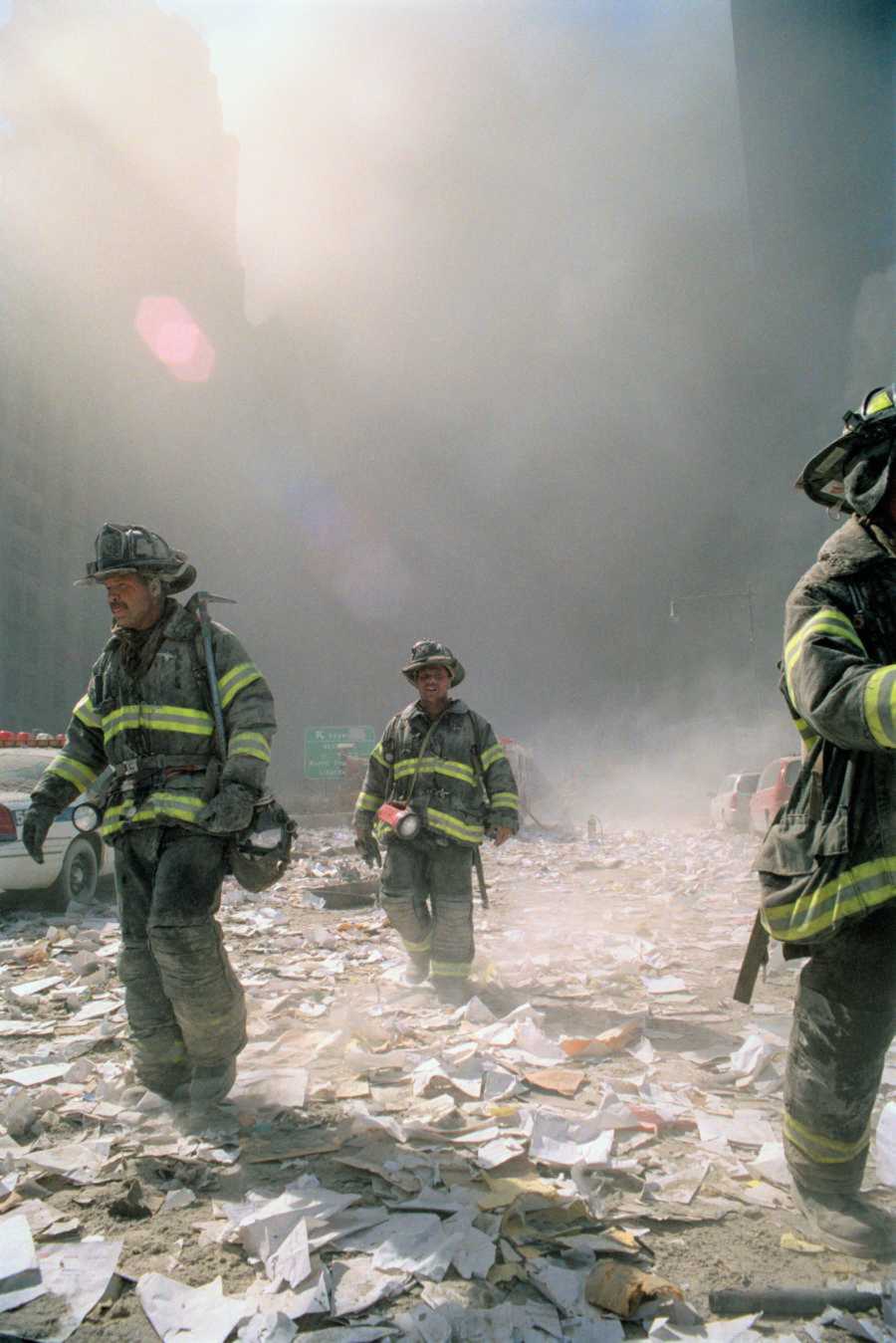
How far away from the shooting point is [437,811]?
4789mm

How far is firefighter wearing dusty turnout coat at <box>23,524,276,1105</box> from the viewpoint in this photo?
112 inches

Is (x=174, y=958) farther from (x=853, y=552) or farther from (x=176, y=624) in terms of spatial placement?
(x=853, y=552)

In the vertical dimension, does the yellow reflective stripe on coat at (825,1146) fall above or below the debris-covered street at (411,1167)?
above

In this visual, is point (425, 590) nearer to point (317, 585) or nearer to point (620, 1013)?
point (317, 585)

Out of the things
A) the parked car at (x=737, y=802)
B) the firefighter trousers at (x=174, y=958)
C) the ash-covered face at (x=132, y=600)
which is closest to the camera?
the firefighter trousers at (x=174, y=958)

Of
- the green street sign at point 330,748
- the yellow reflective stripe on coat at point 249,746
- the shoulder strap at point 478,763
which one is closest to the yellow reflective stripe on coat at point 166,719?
the yellow reflective stripe on coat at point 249,746

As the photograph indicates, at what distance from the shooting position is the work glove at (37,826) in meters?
3.07

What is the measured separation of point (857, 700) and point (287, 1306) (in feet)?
5.84

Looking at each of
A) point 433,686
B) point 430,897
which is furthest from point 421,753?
point 430,897

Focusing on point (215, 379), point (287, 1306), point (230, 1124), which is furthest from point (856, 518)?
point (215, 379)

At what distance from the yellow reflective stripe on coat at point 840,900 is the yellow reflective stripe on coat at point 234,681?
77.2 inches

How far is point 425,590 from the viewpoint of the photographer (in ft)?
146

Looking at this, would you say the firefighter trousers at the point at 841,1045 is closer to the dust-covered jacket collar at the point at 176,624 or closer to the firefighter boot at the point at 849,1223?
the firefighter boot at the point at 849,1223

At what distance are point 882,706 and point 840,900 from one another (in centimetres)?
50
